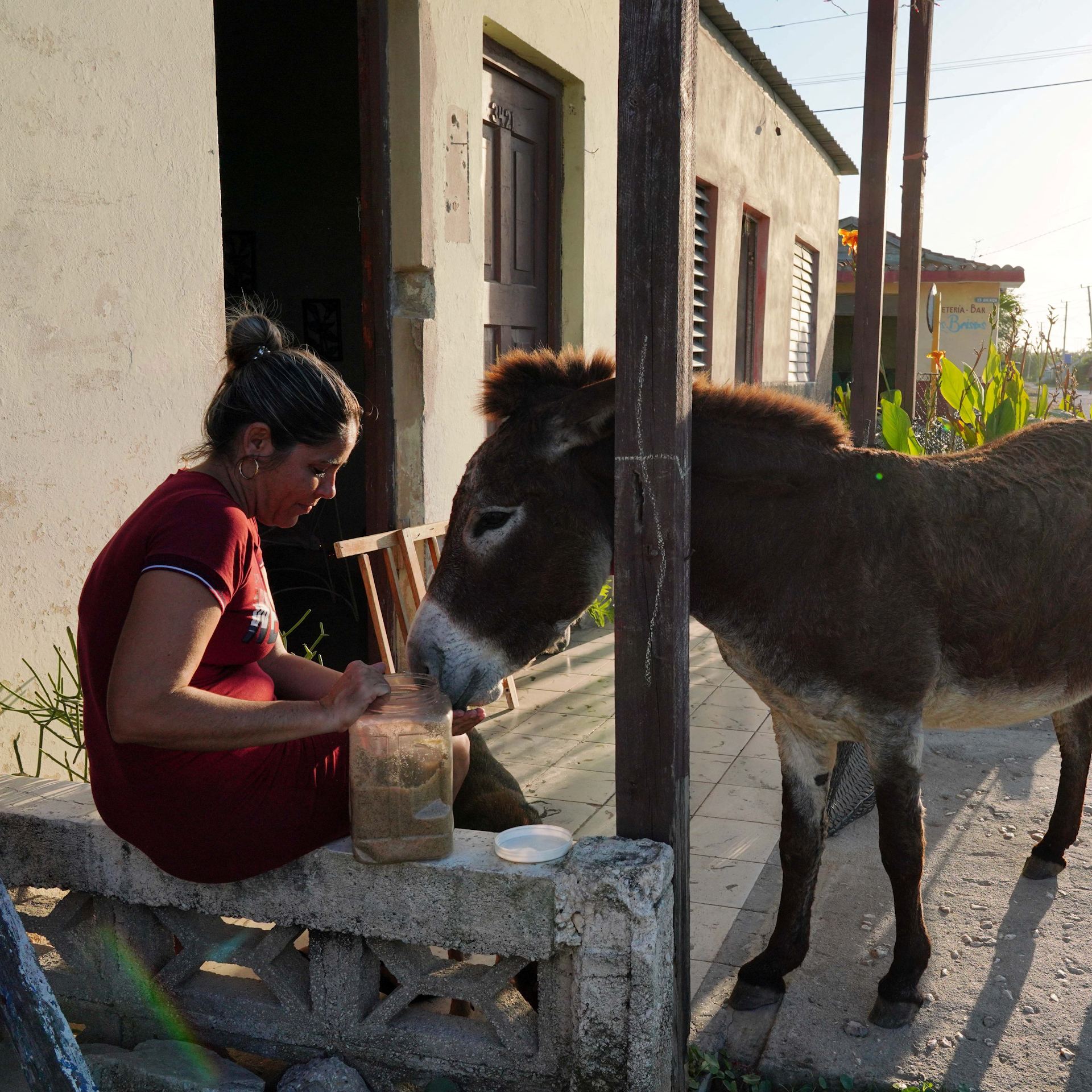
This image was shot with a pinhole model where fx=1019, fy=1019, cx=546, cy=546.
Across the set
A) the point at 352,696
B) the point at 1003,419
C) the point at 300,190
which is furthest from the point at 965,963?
the point at 300,190

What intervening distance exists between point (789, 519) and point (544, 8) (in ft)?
15.4

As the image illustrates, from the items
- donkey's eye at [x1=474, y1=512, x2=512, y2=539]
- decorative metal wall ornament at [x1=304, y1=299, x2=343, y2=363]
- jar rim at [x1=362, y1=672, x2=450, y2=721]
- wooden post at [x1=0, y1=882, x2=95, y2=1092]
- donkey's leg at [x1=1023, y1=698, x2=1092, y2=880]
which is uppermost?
decorative metal wall ornament at [x1=304, y1=299, x2=343, y2=363]

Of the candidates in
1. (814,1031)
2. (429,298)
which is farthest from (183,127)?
(814,1031)

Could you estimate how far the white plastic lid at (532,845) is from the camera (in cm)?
217

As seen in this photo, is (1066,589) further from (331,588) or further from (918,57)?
(918,57)

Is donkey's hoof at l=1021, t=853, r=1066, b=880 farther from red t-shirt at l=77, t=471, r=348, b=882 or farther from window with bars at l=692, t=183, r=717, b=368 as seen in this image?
window with bars at l=692, t=183, r=717, b=368

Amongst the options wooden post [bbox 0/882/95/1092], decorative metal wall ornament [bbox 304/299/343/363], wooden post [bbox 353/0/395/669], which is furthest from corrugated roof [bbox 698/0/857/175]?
wooden post [bbox 0/882/95/1092]

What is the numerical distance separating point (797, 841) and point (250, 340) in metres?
1.98

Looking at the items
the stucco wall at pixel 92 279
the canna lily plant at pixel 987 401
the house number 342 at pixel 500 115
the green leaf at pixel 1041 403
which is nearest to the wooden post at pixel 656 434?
the stucco wall at pixel 92 279

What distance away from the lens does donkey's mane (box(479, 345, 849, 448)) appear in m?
2.57

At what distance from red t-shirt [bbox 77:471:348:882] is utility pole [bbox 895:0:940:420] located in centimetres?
595

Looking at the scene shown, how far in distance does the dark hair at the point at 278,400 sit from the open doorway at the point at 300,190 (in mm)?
5623

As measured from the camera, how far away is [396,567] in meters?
5.08

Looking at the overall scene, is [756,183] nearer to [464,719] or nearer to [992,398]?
[992,398]
